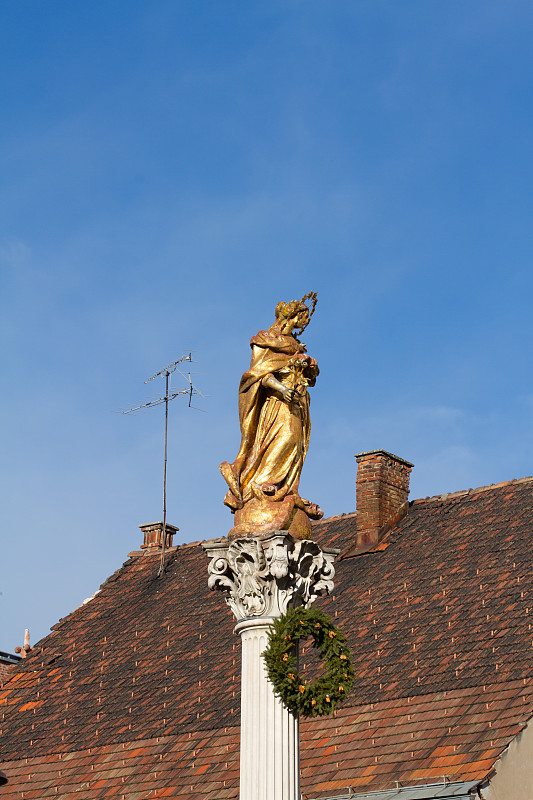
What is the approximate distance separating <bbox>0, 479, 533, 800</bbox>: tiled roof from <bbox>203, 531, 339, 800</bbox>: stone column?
6415 mm

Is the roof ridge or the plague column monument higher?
the roof ridge

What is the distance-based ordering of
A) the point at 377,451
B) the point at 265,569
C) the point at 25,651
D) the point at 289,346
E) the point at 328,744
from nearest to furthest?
the point at 265,569, the point at 289,346, the point at 328,744, the point at 377,451, the point at 25,651

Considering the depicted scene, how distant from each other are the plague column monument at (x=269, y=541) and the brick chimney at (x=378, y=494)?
13016 mm

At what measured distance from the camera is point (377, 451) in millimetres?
27484

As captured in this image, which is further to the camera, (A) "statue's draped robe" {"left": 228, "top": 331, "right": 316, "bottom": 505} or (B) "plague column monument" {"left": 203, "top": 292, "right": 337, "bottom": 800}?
(A) "statue's draped robe" {"left": 228, "top": 331, "right": 316, "bottom": 505}

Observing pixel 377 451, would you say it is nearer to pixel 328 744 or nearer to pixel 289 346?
pixel 328 744

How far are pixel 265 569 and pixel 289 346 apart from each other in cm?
228

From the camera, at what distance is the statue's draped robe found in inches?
531

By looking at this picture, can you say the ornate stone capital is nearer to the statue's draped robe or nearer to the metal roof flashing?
the statue's draped robe

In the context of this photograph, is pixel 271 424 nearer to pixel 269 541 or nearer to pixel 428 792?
pixel 269 541

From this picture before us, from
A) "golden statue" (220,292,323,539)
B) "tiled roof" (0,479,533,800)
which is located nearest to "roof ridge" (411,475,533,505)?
"tiled roof" (0,479,533,800)

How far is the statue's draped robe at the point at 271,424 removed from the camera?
531 inches

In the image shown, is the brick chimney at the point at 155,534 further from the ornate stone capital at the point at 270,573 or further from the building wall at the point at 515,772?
the ornate stone capital at the point at 270,573

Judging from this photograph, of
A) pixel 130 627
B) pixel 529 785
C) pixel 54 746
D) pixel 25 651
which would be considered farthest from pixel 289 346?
pixel 25 651
